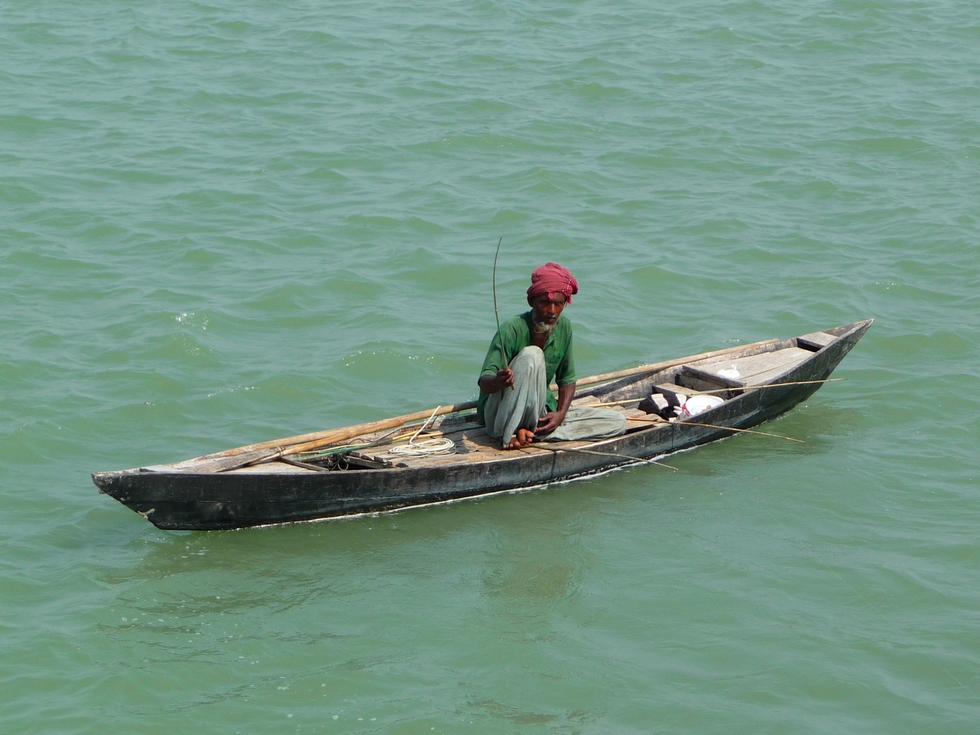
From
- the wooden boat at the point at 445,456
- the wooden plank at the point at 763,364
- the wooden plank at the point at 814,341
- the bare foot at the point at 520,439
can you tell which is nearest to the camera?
the wooden boat at the point at 445,456

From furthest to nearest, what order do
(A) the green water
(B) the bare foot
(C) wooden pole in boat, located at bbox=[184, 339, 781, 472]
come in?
(B) the bare foot
(C) wooden pole in boat, located at bbox=[184, 339, 781, 472]
(A) the green water

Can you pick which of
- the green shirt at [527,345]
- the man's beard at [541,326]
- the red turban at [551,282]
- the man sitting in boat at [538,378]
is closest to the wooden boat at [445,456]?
the man sitting in boat at [538,378]

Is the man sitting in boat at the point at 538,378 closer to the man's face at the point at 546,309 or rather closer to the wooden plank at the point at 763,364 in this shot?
the man's face at the point at 546,309

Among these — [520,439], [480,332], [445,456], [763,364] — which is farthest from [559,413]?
[480,332]

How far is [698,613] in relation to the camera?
20.0ft

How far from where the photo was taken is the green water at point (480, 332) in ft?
18.5

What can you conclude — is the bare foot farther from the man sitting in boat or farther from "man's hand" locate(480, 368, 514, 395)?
"man's hand" locate(480, 368, 514, 395)

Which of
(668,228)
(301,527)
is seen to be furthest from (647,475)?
(668,228)

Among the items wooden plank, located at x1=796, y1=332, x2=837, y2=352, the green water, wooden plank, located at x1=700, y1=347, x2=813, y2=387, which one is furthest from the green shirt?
wooden plank, located at x1=796, y1=332, x2=837, y2=352

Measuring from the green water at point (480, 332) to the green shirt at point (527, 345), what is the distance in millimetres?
731

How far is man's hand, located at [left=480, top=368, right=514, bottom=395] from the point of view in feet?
22.8

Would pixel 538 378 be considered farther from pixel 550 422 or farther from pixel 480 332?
pixel 480 332

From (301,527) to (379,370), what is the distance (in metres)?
2.33

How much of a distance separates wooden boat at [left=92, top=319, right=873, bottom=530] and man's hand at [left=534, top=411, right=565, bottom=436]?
0.35 feet
